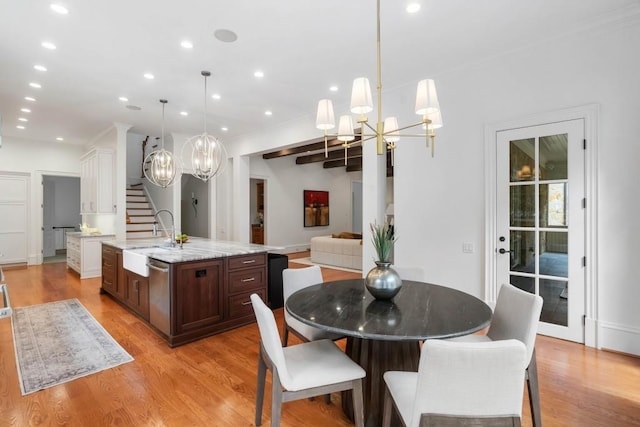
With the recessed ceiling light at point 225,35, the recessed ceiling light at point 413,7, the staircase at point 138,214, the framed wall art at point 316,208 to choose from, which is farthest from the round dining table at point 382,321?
the framed wall art at point 316,208

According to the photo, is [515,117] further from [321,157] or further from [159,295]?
[321,157]

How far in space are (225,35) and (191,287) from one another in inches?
101

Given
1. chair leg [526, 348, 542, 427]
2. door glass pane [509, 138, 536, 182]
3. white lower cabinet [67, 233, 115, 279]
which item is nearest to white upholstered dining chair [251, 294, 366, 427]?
chair leg [526, 348, 542, 427]

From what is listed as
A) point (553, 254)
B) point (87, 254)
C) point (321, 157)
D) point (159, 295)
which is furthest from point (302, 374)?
point (321, 157)

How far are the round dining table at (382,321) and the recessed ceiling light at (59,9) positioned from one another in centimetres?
315

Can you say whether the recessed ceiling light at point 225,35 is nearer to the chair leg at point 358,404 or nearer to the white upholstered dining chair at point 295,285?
the white upholstered dining chair at point 295,285

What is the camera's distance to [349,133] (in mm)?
2662

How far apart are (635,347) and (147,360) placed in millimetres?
4401

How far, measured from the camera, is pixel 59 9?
9.16 ft

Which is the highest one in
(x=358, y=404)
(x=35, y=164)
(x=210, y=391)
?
(x=35, y=164)

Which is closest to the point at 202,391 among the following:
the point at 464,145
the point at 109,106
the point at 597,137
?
the point at 464,145

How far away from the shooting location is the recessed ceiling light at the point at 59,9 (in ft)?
9.00

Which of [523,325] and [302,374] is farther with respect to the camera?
[523,325]

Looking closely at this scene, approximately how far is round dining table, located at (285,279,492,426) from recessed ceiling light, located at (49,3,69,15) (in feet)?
10.3
